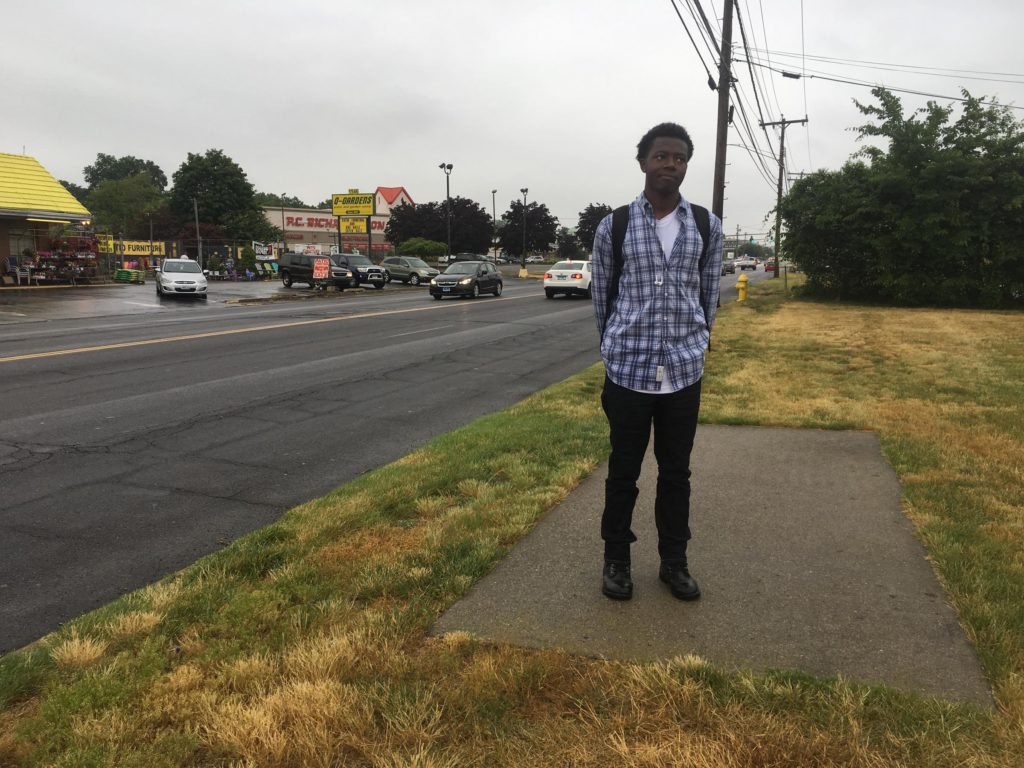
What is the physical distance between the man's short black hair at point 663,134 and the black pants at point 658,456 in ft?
3.44

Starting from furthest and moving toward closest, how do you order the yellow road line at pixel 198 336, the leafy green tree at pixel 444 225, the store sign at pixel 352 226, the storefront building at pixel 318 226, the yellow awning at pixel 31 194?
the storefront building at pixel 318 226, the leafy green tree at pixel 444 225, the store sign at pixel 352 226, the yellow awning at pixel 31 194, the yellow road line at pixel 198 336

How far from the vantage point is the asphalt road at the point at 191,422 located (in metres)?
3.85

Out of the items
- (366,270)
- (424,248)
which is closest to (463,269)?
(366,270)

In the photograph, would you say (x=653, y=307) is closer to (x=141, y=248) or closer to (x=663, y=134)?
(x=663, y=134)

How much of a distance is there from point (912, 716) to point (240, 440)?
551 centimetres

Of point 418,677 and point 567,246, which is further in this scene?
point 567,246

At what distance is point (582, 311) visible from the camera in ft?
73.2

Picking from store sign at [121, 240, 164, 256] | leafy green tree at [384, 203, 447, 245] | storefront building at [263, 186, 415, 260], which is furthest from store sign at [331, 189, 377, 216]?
storefront building at [263, 186, 415, 260]

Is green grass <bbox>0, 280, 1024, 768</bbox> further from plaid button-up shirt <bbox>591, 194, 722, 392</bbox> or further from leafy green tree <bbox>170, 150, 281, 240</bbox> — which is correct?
leafy green tree <bbox>170, 150, 281, 240</bbox>

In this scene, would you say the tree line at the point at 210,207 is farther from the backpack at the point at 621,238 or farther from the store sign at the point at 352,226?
the backpack at the point at 621,238

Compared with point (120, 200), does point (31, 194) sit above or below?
below

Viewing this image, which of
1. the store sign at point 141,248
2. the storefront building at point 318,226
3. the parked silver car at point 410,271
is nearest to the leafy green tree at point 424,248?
the storefront building at point 318,226

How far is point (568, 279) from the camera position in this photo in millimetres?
27859

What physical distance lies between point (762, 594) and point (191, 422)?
18.8 ft
